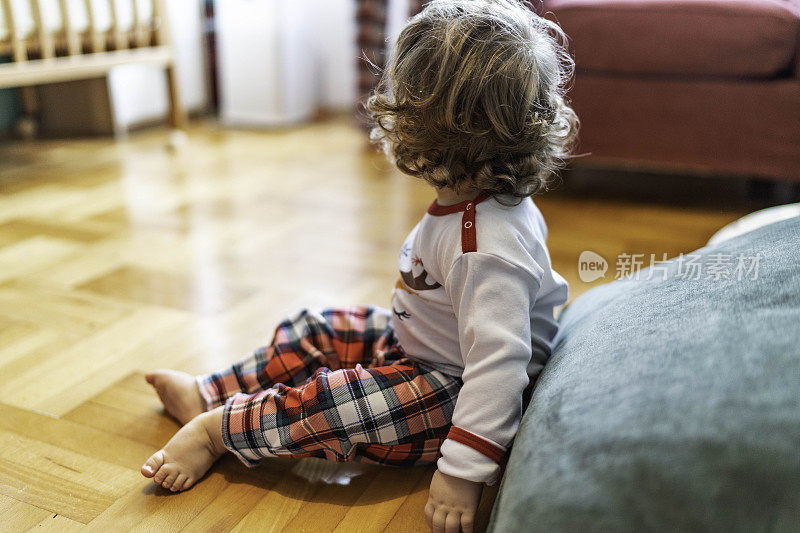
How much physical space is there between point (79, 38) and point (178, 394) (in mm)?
1423

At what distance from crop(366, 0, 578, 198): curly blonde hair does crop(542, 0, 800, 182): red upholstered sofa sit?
35.0 inches

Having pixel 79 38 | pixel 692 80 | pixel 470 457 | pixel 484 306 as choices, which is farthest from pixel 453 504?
pixel 79 38

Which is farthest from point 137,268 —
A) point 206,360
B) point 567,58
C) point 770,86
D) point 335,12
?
point 335,12

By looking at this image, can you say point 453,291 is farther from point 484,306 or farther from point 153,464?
point 153,464

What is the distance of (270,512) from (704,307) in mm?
414

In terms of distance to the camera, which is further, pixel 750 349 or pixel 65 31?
pixel 65 31

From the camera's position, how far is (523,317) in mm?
600

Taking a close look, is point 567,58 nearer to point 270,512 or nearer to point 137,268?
point 270,512

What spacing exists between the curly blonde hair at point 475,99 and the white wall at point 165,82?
1.82 metres

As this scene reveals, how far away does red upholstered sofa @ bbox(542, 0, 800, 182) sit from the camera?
1.39 meters

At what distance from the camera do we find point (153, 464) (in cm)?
68

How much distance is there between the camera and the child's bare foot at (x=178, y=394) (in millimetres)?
775

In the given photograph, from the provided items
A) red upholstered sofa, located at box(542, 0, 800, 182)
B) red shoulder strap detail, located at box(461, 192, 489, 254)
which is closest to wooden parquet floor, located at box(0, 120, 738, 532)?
red upholstered sofa, located at box(542, 0, 800, 182)
